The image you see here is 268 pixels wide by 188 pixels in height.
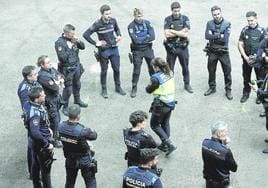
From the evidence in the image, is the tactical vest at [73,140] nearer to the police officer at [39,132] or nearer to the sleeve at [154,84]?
the police officer at [39,132]

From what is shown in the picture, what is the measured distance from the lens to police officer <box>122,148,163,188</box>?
7.30 meters

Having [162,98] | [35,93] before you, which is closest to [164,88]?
[162,98]

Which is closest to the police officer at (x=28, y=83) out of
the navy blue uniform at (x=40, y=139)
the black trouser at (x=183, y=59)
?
the navy blue uniform at (x=40, y=139)

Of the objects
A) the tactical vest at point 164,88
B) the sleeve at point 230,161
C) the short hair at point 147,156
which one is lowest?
the sleeve at point 230,161

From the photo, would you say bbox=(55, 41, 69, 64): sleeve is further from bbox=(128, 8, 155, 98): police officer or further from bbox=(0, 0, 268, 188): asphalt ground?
bbox=(128, 8, 155, 98): police officer

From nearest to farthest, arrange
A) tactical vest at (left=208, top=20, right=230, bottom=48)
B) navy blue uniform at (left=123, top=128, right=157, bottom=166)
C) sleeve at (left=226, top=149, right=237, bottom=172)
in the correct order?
sleeve at (left=226, top=149, right=237, bottom=172) < navy blue uniform at (left=123, top=128, right=157, bottom=166) < tactical vest at (left=208, top=20, right=230, bottom=48)

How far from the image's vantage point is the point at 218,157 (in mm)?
8203

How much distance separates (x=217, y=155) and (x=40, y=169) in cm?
305

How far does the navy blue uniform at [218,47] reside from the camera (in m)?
12.0

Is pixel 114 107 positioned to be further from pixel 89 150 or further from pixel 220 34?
pixel 89 150

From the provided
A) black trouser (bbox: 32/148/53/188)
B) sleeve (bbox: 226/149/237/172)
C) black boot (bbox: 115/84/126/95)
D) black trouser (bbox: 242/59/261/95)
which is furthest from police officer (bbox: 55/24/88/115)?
sleeve (bbox: 226/149/237/172)

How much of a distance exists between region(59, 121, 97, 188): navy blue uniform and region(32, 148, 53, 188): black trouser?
0.42 metres

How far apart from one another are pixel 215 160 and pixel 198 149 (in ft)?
8.88

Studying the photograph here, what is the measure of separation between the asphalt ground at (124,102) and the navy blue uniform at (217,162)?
4.68 ft
